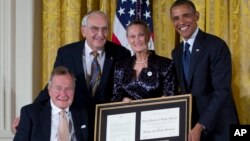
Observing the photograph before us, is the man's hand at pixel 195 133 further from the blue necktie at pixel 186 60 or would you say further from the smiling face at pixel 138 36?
the smiling face at pixel 138 36

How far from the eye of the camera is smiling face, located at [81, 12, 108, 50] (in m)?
4.05

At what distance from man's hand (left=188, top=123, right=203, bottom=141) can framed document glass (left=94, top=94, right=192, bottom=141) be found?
0.11ft

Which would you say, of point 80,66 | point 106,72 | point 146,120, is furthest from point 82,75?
point 146,120

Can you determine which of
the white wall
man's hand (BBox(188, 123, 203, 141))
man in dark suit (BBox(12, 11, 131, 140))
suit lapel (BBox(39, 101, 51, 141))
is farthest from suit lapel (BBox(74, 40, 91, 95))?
the white wall

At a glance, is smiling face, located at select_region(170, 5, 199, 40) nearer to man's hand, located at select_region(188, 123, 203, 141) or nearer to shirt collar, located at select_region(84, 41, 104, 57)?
shirt collar, located at select_region(84, 41, 104, 57)

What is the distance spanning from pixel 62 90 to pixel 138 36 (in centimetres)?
64

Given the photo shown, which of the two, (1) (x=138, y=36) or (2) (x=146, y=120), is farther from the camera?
(1) (x=138, y=36)

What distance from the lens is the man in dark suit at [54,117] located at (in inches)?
142

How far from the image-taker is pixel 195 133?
3.53 m

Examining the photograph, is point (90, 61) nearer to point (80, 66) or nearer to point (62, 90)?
point (80, 66)

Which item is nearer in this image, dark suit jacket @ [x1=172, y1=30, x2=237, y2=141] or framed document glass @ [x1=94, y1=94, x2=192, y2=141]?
framed document glass @ [x1=94, y1=94, x2=192, y2=141]

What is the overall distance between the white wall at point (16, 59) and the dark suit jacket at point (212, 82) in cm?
165

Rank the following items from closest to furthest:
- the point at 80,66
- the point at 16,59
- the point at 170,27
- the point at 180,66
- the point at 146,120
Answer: the point at 146,120, the point at 180,66, the point at 80,66, the point at 16,59, the point at 170,27

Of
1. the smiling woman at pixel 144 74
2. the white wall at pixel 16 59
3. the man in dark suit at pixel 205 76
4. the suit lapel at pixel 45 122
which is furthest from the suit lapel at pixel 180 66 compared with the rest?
the white wall at pixel 16 59
